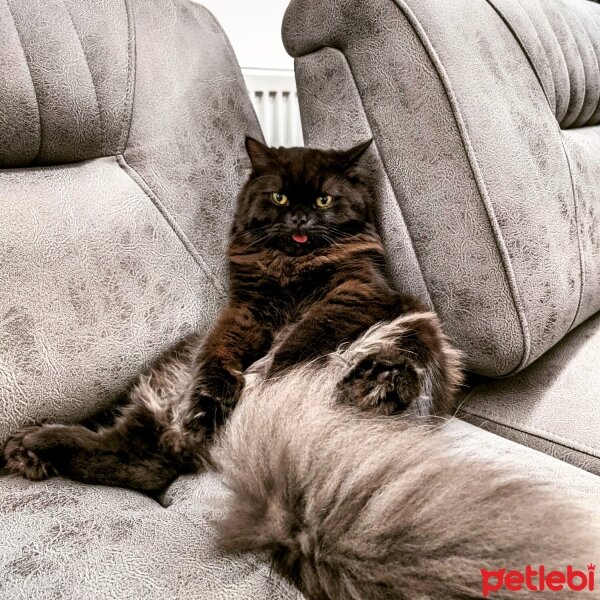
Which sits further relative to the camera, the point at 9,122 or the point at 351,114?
the point at 351,114

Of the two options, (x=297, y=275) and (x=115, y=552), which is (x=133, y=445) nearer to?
(x=115, y=552)

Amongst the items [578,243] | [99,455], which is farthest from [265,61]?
[99,455]

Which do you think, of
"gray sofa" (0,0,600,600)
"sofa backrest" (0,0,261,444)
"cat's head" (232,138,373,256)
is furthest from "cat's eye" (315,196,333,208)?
"sofa backrest" (0,0,261,444)

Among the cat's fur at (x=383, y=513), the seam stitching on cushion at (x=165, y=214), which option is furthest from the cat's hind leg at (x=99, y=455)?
the seam stitching on cushion at (x=165, y=214)

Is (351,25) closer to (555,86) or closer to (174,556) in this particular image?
(555,86)

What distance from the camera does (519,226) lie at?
2.81 feet

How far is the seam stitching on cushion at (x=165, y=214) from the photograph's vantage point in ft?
3.18

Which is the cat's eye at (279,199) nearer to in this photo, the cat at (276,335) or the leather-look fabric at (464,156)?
the cat at (276,335)

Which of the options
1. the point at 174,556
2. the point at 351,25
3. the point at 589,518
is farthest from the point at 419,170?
the point at 174,556

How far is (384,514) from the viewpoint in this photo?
1.50 ft

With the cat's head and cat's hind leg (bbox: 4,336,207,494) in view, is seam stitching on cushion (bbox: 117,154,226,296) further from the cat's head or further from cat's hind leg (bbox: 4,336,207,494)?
cat's hind leg (bbox: 4,336,207,494)

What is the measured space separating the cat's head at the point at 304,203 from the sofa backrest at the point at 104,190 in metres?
0.10

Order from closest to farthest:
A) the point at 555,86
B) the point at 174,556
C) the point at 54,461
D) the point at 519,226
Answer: the point at 174,556
the point at 54,461
the point at 519,226
the point at 555,86

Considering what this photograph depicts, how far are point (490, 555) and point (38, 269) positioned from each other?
757 millimetres
